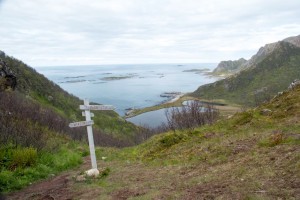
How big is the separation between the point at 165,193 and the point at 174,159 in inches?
165

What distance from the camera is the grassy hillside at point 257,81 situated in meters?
170

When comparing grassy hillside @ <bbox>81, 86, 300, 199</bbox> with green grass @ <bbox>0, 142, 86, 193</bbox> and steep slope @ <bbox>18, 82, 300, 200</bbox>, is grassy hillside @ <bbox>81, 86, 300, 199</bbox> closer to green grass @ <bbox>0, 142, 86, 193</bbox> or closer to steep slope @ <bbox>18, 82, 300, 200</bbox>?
steep slope @ <bbox>18, 82, 300, 200</bbox>

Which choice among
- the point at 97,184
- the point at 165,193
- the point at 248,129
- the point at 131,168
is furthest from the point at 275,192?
the point at 248,129

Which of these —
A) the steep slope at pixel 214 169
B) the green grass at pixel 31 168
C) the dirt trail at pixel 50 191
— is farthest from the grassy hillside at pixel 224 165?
the green grass at pixel 31 168

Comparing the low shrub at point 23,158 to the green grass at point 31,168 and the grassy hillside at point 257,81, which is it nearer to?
the green grass at point 31,168

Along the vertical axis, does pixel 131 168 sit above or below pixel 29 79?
below

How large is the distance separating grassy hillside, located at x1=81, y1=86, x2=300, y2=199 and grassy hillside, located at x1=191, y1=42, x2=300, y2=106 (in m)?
149

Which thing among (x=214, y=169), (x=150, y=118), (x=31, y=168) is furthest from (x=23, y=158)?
(x=150, y=118)

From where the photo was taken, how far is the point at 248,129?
13.7 m

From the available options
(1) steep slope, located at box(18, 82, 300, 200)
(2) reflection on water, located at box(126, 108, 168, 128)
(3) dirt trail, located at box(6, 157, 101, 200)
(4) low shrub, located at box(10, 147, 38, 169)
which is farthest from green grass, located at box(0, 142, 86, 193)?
(2) reflection on water, located at box(126, 108, 168, 128)

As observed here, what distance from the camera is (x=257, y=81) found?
184 meters

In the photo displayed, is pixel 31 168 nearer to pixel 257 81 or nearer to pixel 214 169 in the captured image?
pixel 214 169

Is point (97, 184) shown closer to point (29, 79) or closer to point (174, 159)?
point (174, 159)

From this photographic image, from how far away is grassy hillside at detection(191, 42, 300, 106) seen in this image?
169750 mm
